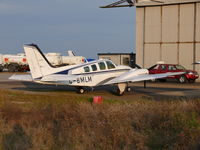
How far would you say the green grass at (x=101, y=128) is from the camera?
10.2 meters

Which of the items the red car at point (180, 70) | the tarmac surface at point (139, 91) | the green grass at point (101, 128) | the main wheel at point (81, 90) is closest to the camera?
the green grass at point (101, 128)

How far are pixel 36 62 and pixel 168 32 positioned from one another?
965 inches

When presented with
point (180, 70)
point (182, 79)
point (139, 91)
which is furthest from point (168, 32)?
point (139, 91)

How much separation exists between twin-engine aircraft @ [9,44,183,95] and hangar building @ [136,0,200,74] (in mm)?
19304

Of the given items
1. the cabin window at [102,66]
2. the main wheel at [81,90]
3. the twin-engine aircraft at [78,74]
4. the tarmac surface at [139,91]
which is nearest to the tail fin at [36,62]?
the twin-engine aircraft at [78,74]

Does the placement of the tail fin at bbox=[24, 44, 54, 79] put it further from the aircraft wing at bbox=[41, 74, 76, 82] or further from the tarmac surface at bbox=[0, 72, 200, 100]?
the tarmac surface at bbox=[0, 72, 200, 100]

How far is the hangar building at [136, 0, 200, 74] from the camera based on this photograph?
Answer: 4338cm

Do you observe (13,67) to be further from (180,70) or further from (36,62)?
(36,62)

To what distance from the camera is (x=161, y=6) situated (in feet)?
151

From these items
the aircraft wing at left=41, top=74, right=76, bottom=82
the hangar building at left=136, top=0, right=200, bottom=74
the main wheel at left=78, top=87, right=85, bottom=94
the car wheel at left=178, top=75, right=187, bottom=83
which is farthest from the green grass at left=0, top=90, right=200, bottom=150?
the hangar building at left=136, top=0, right=200, bottom=74

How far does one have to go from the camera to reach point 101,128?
458 inches

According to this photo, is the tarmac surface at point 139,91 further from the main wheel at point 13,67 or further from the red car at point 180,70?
the main wheel at point 13,67

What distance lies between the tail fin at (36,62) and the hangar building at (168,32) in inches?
917

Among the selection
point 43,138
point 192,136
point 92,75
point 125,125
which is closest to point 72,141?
point 43,138
